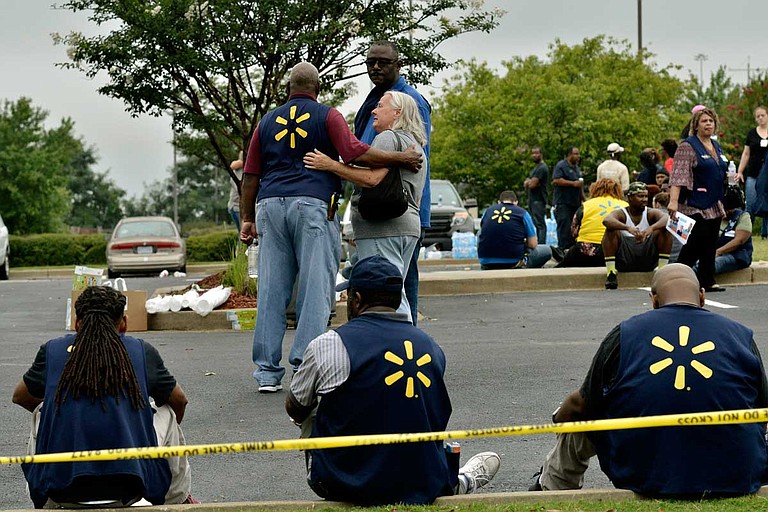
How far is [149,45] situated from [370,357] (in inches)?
417

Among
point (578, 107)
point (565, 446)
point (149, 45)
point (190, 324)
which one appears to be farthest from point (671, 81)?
point (565, 446)

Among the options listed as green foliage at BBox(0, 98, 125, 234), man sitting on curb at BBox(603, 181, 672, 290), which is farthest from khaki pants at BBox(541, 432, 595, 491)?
green foliage at BBox(0, 98, 125, 234)

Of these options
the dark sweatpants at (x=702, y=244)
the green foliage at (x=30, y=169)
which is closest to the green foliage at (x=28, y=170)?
the green foliage at (x=30, y=169)

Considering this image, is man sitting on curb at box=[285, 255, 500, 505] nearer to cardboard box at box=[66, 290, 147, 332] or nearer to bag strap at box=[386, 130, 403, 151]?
bag strap at box=[386, 130, 403, 151]

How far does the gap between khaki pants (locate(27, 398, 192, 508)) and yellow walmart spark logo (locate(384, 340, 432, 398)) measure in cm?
99

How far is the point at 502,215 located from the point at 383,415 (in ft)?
35.4

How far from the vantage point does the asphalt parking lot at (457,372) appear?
243 inches

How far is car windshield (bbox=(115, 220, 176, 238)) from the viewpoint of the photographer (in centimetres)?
2833

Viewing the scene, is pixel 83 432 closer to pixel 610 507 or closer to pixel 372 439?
pixel 372 439

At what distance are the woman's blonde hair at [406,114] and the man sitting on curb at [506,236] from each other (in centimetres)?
786

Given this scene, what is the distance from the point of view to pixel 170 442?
5.29m

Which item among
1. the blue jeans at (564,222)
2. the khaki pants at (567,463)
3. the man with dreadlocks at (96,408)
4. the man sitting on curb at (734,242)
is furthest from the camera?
the blue jeans at (564,222)

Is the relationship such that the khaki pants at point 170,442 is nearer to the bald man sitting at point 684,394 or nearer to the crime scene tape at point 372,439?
the crime scene tape at point 372,439

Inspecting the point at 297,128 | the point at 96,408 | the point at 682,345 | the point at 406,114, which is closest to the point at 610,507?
the point at 682,345
